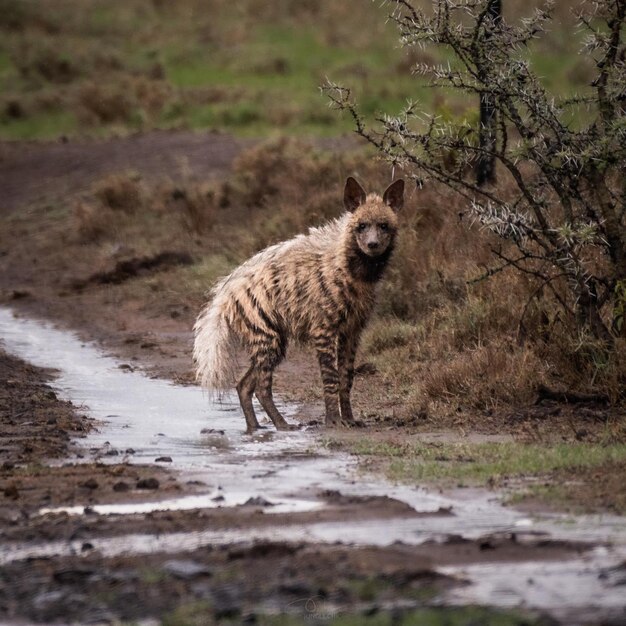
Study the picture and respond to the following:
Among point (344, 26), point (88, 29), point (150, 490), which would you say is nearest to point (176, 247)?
point (150, 490)

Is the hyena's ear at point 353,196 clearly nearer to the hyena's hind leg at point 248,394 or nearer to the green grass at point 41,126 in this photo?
the hyena's hind leg at point 248,394

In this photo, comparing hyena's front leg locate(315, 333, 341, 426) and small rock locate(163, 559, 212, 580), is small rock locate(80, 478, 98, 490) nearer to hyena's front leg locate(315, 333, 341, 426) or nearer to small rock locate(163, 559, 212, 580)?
small rock locate(163, 559, 212, 580)

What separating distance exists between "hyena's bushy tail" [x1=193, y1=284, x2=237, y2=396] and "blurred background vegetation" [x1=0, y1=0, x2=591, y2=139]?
14.4 metres

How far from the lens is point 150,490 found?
24.0 feet

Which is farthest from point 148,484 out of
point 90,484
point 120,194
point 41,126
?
point 41,126

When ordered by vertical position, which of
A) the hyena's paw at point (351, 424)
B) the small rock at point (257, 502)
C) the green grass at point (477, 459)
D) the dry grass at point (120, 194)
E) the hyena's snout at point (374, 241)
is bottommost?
the small rock at point (257, 502)

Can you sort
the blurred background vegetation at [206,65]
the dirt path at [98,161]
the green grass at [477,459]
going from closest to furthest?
1. the green grass at [477,459]
2. the dirt path at [98,161]
3. the blurred background vegetation at [206,65]

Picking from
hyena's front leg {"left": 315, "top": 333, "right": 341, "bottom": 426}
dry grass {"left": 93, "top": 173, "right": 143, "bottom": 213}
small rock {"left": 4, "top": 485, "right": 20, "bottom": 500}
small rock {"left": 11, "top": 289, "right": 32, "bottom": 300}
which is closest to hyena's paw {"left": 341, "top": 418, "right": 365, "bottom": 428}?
hyena's front leg {"left": 315, "top": 333, "right": 341, "bottom": 426}

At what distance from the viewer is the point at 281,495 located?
23.2 feet

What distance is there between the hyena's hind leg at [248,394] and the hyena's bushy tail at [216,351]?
0.33ft

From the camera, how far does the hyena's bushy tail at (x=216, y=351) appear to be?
10.4 metres

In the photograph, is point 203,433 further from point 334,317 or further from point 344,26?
point 344,26

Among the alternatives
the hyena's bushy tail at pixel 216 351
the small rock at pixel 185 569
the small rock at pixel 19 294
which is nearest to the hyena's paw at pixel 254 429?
the hyena's bushy tail at pixel 216 351

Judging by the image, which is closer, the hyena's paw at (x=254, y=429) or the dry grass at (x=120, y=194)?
the hyena's paw at (x=254, y=429)
